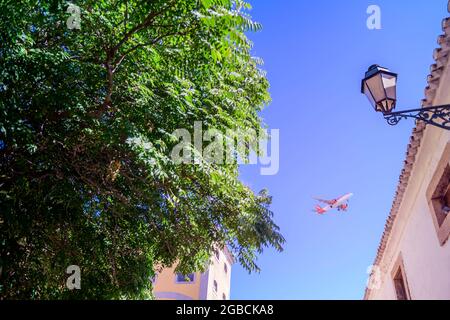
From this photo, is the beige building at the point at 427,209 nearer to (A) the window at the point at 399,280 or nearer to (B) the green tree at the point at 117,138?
(A) the window at the point at 399,280

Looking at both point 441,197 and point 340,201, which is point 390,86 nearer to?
point 441,197

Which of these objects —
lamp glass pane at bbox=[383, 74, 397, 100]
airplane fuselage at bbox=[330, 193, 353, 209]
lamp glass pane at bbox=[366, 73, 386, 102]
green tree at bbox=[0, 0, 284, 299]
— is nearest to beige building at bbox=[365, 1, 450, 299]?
lamp glass pane at bbox=[383, 74, 397, 100]

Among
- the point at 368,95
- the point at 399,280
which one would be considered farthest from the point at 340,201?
the point at 368,95

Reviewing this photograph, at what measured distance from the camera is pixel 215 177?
640 cm

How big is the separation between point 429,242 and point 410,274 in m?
1.69

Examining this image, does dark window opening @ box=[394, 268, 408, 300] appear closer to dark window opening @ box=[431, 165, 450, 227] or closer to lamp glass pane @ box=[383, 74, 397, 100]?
dark window opening @ box=[431, 165, 450, 227]

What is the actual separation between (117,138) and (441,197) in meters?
5.92

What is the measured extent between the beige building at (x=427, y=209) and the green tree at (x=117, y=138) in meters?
2.93

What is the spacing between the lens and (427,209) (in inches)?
318

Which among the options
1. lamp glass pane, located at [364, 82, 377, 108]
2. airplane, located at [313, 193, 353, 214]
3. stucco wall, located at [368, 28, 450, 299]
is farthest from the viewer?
airplane, located at [313, 193, 353, 214]

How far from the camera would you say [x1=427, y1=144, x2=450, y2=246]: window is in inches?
279

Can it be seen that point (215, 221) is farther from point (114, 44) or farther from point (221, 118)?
point (114, 44)

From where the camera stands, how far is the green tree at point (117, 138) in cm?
569
